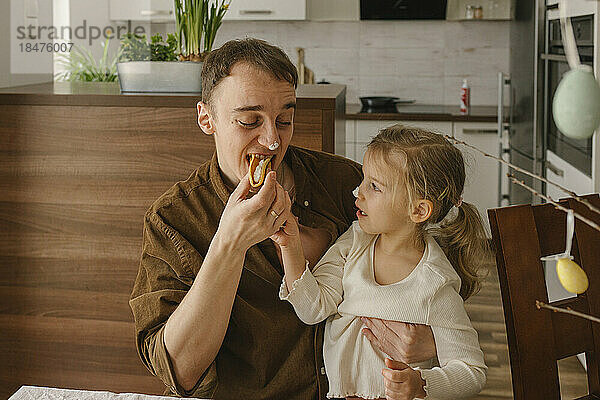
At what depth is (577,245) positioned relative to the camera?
4.65 ft

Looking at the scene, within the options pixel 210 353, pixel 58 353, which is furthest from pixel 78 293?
pixel 210 353

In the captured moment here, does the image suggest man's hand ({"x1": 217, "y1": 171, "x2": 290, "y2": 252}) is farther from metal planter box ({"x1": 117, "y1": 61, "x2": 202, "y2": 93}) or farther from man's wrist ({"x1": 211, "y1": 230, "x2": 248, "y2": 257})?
metal planter box ({"x1": 117, "y1": 61, "x2": 202, "y2": 93})

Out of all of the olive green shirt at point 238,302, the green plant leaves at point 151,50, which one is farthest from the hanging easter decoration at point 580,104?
the green plant leaves at point 151,50

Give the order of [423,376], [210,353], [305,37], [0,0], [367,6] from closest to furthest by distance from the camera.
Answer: [423,376] → [210,353] → [0,0] → [367,6] → [305,37]

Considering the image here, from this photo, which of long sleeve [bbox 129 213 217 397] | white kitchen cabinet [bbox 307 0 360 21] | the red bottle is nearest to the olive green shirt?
long sleeve [bbox 129 213 217 397]

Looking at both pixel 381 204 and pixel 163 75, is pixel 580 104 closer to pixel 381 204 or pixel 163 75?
pixel 381 204

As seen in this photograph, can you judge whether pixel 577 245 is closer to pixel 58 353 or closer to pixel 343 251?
pixel 343 251

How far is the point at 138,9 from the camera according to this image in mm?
5465

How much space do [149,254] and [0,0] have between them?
144cm

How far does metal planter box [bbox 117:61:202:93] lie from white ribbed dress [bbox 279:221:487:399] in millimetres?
957

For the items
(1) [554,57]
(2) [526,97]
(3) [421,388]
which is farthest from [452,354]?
(2) [526,97]

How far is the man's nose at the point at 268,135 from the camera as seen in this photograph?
1530 millimetres

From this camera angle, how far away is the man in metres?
1.46

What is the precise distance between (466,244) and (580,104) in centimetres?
105
